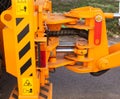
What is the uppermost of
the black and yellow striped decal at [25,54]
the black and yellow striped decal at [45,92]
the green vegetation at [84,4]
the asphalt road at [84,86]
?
the black and yellow striped decal at [25,54]

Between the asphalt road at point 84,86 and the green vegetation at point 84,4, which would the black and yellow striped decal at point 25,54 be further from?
the green vegetation at point 84,4

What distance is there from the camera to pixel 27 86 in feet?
10.3

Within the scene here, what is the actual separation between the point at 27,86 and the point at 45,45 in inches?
17.4

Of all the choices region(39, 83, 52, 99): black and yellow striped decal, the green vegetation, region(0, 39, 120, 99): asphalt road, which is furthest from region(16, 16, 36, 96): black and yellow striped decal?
the green vegetation

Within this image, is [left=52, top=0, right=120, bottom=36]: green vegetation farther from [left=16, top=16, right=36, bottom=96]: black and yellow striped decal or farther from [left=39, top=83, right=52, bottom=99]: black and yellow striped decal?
[left=16, top=16, right=36, bottom=96]: black and yellow striped decal

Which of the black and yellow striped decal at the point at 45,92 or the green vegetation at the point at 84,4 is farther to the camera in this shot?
the green vegetation at the point at 84,4

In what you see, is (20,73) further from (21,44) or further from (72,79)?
(72,79)

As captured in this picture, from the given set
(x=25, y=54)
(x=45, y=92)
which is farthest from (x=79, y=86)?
(x=25, y=54)

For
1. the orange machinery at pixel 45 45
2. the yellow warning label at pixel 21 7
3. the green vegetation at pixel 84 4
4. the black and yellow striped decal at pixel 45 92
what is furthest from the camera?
the green vegetation at pixel 84 4

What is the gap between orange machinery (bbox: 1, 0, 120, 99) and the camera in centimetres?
294

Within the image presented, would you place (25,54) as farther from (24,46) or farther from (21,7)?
(21,7)

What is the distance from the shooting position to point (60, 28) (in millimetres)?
3768

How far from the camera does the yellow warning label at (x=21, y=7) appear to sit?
9.30 ft

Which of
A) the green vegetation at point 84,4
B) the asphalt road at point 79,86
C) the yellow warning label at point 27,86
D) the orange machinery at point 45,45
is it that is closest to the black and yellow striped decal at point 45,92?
the orange machinery at point 45,45
